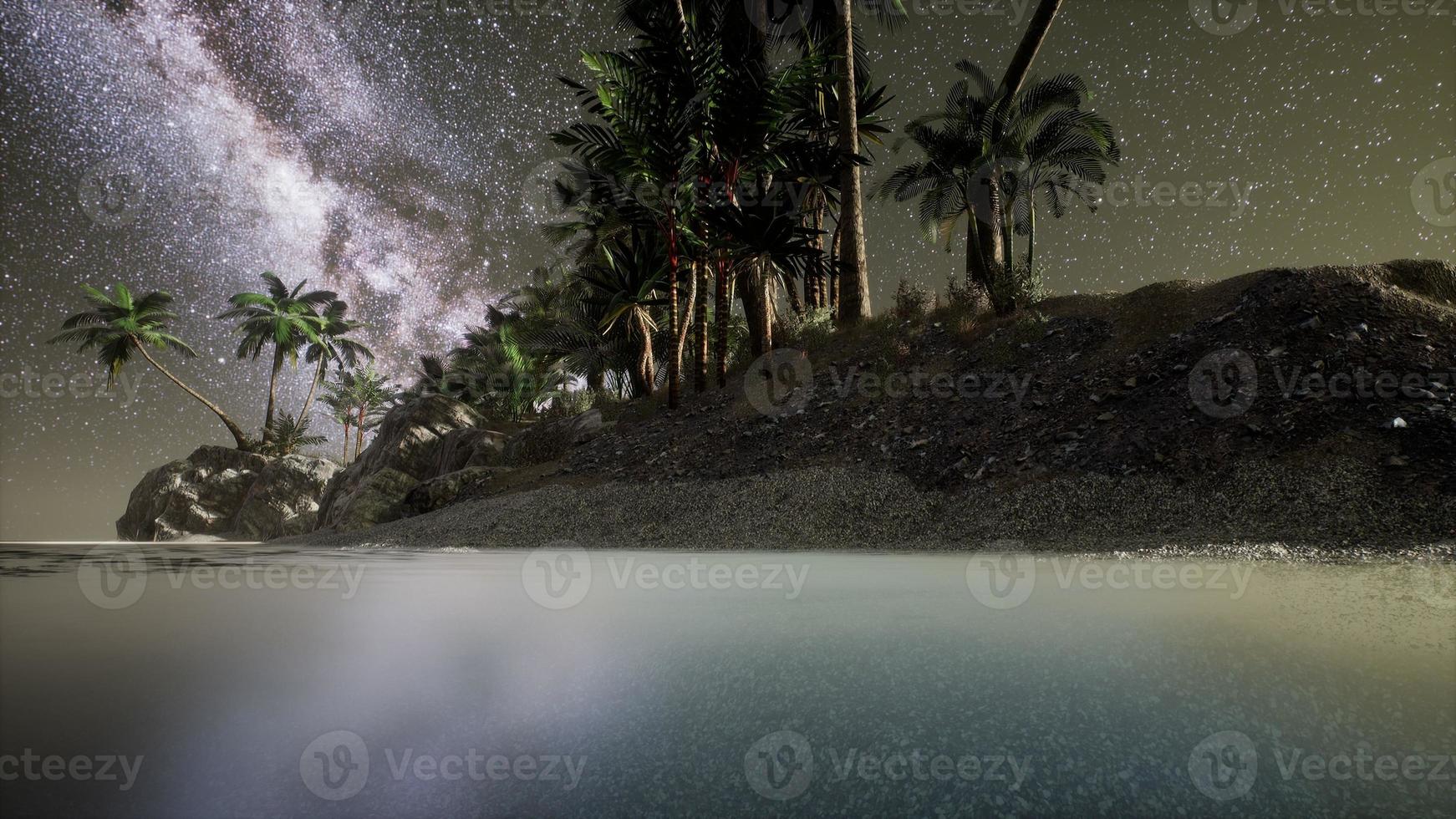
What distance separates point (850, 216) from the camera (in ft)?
43.3

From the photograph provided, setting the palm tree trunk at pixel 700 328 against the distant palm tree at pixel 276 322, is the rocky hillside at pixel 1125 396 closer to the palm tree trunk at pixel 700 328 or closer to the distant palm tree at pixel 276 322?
the palm tree trunk at pixel 700 328

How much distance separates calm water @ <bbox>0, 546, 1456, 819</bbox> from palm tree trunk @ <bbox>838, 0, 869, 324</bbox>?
33.8ft

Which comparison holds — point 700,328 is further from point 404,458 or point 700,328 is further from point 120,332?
point 120,332

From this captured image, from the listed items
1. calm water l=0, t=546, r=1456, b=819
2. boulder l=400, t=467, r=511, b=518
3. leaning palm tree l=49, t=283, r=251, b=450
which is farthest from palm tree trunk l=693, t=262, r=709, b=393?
leaning palm tree l=49, t=283, r=251, b=450

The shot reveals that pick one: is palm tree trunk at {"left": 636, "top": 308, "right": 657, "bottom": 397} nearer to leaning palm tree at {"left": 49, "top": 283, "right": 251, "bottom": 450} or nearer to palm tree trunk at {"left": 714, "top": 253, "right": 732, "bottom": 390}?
palm tree trunk at {"left": 714, "top": 253, "right": 732, "bottom": 390}

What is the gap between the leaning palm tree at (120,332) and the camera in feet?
110

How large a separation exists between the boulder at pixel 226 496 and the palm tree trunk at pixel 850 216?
25.9 metres

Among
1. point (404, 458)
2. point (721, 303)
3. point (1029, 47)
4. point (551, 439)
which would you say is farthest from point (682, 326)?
point (1029, 47)

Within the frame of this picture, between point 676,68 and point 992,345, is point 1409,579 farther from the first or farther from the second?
point 676,68

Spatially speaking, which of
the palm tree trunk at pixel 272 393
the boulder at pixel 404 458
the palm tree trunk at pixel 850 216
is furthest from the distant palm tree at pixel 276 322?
the palm tree trunk at pixel 850 216

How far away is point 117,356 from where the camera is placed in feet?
111

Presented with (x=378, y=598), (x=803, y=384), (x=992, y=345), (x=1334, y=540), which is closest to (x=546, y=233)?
(x=803, y=384)

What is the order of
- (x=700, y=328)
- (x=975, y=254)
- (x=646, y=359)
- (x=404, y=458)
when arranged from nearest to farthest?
(x=700, y=328), (x=975, y=254), (x=404, y=458), (x=646, y=359)

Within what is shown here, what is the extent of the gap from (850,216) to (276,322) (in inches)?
1533
